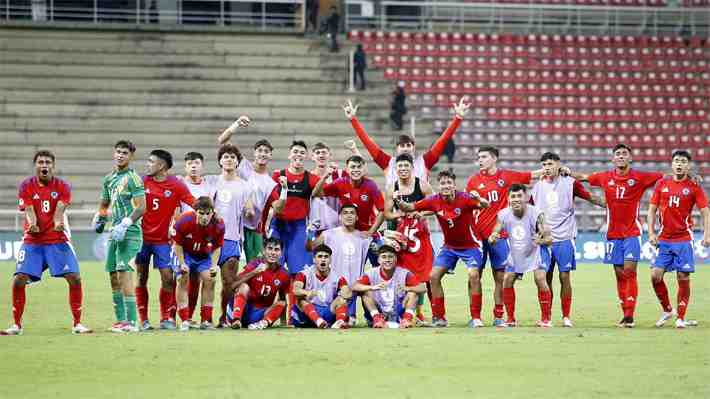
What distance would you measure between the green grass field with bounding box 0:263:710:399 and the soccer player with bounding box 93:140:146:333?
1.36ft

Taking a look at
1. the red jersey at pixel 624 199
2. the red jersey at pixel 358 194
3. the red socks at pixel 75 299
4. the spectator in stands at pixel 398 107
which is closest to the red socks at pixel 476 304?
the red jersey at pixel 358 194

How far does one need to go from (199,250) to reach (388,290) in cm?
234

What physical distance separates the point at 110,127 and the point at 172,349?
80.3ft

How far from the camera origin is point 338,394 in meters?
9.08

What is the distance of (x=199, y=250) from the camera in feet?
47.0

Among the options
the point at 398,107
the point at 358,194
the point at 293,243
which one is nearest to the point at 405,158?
the point at 358,194

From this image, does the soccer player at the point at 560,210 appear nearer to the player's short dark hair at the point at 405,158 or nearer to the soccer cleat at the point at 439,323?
the soccer cleat at the point at 439,323

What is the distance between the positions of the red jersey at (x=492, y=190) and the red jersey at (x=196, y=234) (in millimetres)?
3425

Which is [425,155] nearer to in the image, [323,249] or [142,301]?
[323,249]

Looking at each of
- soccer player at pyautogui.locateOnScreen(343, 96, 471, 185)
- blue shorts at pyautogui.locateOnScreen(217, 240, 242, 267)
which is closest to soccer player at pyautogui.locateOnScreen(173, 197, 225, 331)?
blue shorts at pyautogui.locateOnScreen(217, 240, 242, 267)

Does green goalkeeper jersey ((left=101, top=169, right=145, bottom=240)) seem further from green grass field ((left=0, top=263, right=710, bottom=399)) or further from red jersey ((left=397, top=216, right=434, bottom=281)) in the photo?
red jersey ((left=397, top=216, right=434, bottom=281))

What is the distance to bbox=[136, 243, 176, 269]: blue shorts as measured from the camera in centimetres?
1427

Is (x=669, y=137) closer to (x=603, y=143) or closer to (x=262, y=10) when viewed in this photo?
(x=603, y=143)

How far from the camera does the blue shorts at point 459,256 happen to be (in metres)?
14.9
